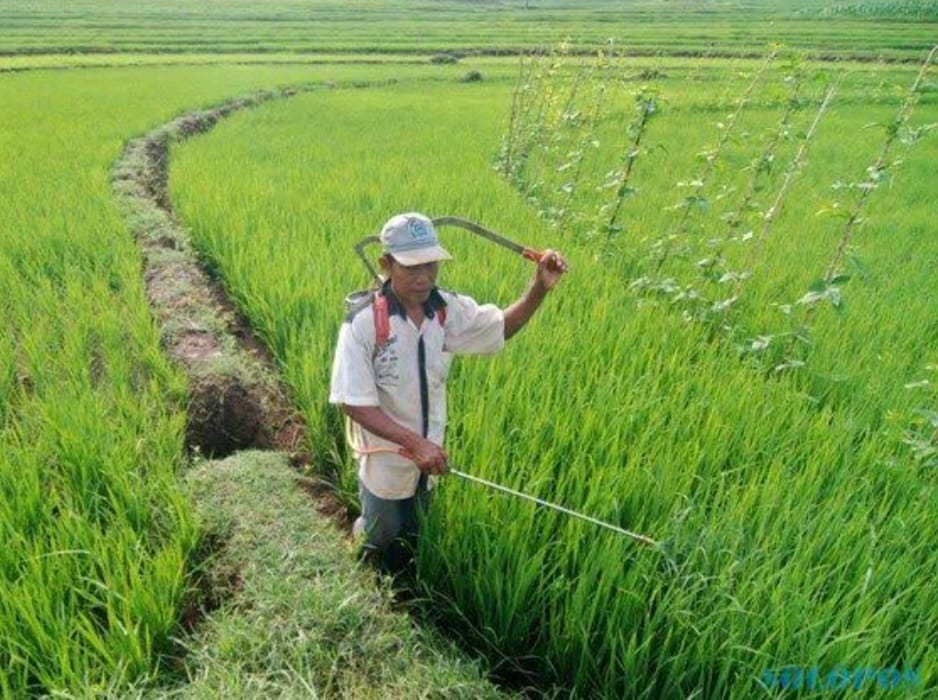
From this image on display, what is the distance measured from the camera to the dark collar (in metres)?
1.97

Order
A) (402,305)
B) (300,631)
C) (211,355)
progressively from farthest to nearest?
(211,355) < (402,305) < (300,631)

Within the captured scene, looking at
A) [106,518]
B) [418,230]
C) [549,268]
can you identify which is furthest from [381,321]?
[106,518]

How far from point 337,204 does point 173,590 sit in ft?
14.4

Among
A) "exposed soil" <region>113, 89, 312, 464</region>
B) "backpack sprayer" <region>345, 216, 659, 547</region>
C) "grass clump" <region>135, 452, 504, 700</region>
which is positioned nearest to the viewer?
"grass clump" <region>135, 452, 504, 700</region>

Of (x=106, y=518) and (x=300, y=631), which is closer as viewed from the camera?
(x=300, y=631)

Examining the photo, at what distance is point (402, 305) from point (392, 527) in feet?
2.42

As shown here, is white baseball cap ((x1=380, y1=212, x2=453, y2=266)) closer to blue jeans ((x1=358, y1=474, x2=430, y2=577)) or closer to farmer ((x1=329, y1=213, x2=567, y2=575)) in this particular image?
farmer ((x1=329, y1=213, x2=567, y2=575))

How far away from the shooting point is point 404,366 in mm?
2006

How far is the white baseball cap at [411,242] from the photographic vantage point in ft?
6.03

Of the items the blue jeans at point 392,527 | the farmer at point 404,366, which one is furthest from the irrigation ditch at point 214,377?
the farmer at point 404,366

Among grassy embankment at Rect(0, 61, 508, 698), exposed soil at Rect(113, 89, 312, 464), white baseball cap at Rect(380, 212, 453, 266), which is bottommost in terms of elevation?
exposed soil at Rect(113, 89, 312, 464)

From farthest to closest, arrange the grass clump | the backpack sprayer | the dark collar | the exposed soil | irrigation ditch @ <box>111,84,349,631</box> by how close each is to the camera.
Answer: the exposed soil
irrigation ditch @ <box>111,84,349,631</box>
the dark collar
the backpack sprayer
the grass clump

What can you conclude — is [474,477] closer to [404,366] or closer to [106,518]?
[404,366]

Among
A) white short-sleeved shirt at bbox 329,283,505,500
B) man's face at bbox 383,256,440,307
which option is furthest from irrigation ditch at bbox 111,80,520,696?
man's face at bbox 383,256,440,307
